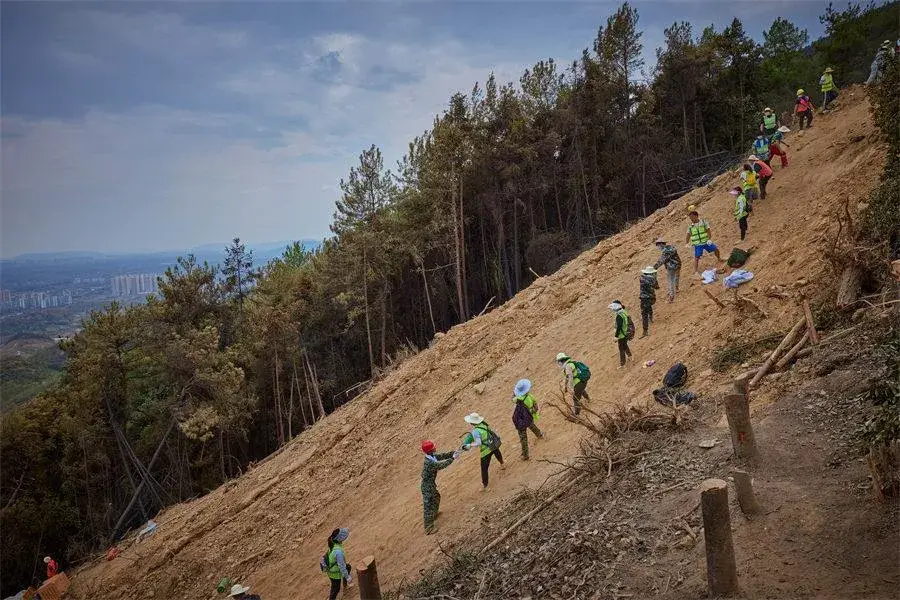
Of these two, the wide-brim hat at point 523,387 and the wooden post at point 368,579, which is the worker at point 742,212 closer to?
the wide-brim hat at point 523,387

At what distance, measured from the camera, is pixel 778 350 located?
8109 millimetres

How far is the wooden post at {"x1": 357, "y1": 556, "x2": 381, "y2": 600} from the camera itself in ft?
20.7

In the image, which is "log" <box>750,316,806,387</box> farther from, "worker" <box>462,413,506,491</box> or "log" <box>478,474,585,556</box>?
"worker" <box>462,413,506,491</box>

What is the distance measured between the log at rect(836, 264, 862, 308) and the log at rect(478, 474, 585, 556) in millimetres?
4956

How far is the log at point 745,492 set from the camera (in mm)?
5250

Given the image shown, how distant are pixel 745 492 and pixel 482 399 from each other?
9662 millimetres

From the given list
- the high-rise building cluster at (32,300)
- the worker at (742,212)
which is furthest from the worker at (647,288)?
the high-rise building cluster at (32,300)

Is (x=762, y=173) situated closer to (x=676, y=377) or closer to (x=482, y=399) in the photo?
(x=676, y=377)

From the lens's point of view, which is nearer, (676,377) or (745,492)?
(745,492)

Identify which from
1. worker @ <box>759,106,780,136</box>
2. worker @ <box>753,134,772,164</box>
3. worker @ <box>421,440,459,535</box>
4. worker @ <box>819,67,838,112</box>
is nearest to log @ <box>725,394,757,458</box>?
worker @ <box>421,440,459,535</box>

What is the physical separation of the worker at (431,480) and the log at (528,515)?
215 cm

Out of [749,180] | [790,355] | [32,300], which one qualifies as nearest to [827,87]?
[749,180]

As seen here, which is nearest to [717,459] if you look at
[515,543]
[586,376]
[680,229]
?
[515,543]

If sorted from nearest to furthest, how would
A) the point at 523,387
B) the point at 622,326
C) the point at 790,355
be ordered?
the point at 790,355 < the point at 523,387 < the point at 622,326
